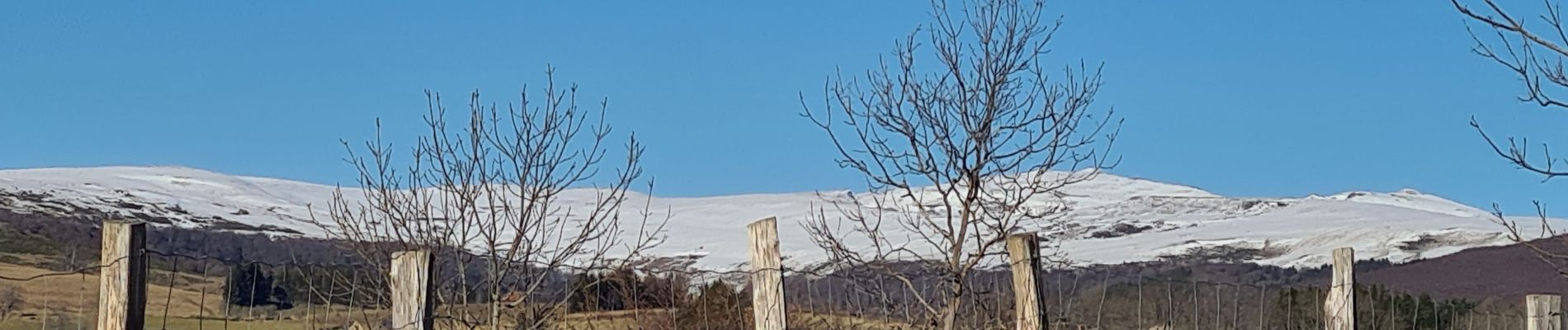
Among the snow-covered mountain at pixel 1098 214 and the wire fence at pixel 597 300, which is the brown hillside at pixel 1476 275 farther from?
the wire fence at pixel 597 300

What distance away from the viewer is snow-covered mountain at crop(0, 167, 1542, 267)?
39594mm

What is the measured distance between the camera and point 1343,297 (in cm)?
753

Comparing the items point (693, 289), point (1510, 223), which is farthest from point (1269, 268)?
point (1510, 223)

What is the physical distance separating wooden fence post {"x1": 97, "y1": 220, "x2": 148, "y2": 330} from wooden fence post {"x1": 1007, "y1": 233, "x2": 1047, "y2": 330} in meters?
3.09

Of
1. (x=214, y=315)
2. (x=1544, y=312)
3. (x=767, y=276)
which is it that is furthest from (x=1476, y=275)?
(x=767, y=276)

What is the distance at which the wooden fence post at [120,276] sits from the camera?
16.2ft

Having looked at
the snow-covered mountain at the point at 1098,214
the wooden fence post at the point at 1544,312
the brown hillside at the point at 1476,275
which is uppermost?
the snow-covered mountain at the point at 1098,214

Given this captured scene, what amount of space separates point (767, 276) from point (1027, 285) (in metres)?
1.01

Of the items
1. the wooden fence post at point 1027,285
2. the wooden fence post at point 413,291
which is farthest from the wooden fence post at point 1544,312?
the wooden fence post at point 413,291

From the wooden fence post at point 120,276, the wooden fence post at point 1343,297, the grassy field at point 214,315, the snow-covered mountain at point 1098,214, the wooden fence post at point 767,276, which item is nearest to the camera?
the wooden fence post at point 120,276

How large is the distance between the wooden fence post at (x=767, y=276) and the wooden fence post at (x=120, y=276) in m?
2.28

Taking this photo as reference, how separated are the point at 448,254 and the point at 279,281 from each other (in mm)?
1302

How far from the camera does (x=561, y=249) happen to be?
11766mm

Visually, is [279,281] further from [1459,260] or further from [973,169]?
[1459,260]
